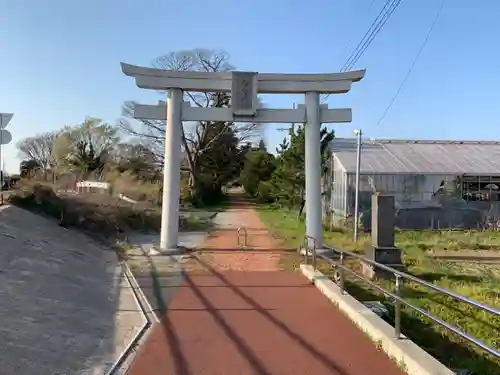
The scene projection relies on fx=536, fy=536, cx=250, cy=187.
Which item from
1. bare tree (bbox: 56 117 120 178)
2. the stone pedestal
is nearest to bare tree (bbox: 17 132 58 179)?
bare tree (bbox: 56 117 120 178)

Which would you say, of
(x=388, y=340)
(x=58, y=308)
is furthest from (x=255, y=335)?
(x=58, y=308)

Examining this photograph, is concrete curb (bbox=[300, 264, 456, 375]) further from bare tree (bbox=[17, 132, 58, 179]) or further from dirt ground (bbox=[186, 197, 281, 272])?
bare tree (bbox=[17, 132, 58, 179])

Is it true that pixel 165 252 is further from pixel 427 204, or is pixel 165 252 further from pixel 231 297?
pixel 427 204

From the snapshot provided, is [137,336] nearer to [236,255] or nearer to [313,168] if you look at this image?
[236,255]

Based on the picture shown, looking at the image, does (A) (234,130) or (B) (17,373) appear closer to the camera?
(B) (17,373)

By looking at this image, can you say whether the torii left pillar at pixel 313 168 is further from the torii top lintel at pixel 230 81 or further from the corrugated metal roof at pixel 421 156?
the corrugated metal roof at pixel 421 156

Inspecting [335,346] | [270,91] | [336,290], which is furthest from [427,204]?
[335,346]

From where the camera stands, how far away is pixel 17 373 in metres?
5.06

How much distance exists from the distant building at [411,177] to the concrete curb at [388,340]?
54.7ft

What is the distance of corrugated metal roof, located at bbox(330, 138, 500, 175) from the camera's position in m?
27.0

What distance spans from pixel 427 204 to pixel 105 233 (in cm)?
1572

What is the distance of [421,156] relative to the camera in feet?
95.8

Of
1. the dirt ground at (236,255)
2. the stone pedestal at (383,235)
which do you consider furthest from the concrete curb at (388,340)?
the dirt ground at (236,255)

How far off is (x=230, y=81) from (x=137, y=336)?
10148 millimetres
